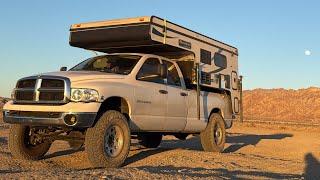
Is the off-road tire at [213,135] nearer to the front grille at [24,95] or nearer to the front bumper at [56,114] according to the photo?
the front bumper at [56,114]

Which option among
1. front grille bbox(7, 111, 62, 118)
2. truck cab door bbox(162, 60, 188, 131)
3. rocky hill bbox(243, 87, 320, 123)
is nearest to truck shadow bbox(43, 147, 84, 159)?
front grille bbox(7, 111, 62, 118)

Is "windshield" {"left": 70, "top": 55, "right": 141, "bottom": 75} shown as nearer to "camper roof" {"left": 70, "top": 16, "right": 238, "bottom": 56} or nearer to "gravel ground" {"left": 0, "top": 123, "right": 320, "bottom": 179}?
"camper roof" {"left": 70, "top": 16, "right": 238, "bottom": 56}

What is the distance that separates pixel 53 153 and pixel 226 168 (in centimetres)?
417

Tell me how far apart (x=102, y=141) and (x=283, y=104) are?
239ft

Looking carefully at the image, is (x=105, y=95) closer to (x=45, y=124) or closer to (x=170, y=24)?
(x=45, y=124)

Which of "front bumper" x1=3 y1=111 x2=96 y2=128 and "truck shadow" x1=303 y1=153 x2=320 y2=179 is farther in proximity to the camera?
"truck shadow" x1=303 y1=153 x2=320 y2=179

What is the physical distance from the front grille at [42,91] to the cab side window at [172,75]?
2.92 meters

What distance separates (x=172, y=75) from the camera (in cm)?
1066

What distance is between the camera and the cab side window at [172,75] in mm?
10438

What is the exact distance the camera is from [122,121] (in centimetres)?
840

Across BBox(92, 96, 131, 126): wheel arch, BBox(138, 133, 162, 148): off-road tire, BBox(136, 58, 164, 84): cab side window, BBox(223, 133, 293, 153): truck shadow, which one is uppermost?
BBox(136, 58, 164, 84): cab side window

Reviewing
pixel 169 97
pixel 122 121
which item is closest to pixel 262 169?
pixel 169 97

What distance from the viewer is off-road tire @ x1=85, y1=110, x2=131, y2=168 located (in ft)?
25.8

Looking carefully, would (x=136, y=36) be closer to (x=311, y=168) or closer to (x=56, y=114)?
(x=56, y=114)
